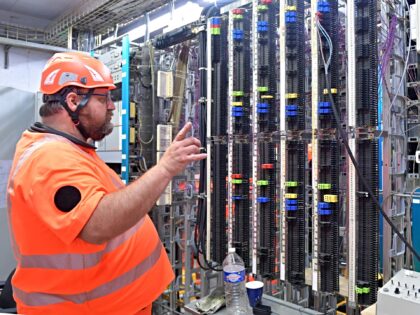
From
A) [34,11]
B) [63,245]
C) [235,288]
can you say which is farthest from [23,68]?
[63,245]

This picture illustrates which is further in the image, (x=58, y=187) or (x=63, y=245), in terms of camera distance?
(x=63, y=245)

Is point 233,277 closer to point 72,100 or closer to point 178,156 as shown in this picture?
point 178,156

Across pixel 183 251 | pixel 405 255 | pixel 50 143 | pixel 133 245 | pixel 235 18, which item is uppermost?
pixel 235 18

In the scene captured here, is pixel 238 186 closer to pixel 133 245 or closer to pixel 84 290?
pixel 133 245

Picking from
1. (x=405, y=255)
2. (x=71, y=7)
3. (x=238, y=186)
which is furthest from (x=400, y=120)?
(x=71, y=7)

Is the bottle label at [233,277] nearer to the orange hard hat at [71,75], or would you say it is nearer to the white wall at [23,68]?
the orange hard hat at [71,75]

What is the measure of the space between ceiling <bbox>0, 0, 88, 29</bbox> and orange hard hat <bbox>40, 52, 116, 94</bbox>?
8.78ft

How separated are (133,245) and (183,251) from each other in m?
1.71

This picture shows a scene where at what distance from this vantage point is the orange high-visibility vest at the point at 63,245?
110cm

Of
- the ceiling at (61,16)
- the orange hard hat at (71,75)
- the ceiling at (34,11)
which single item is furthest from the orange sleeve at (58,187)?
the ceiling at (34,11)

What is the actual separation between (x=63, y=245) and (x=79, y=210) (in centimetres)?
23

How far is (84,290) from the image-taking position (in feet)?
4.17

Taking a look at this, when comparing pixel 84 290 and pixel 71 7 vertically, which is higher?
pixel 71 7

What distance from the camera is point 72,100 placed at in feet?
4.50
